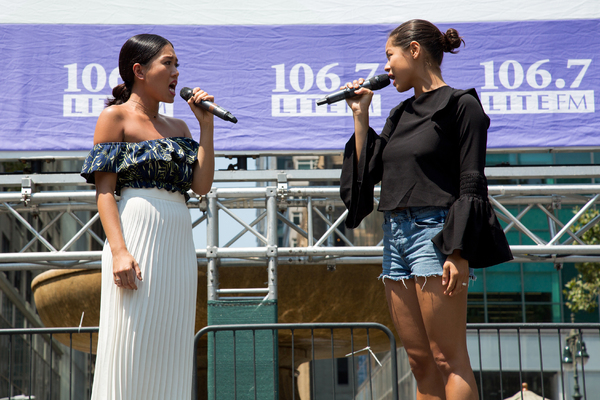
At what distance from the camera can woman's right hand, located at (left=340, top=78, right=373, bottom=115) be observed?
287 centimetres

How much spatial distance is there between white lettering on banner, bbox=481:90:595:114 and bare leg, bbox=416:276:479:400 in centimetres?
388

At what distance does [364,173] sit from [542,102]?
3841 millimetres

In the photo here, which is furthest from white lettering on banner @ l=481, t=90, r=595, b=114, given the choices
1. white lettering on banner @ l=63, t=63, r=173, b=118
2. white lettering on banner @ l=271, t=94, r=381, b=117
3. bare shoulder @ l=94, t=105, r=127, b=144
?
bare shoulder @ l=94, t=105, r=127, b=144

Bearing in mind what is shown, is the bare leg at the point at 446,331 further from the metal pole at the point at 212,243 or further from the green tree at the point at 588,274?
the green tree at the point at 588,274

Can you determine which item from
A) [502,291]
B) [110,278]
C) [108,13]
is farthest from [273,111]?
[502,291]

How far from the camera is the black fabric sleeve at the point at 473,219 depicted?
2.47m

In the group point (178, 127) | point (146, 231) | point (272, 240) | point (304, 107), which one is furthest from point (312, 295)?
point (146, 231)

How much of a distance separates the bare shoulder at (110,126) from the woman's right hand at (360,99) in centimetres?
97

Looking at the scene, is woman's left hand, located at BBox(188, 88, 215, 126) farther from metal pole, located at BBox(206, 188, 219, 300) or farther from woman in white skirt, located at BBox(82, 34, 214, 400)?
metal pole, located at BBox(206, 188, 219, 300)

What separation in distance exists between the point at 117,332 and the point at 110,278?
8.4 inches

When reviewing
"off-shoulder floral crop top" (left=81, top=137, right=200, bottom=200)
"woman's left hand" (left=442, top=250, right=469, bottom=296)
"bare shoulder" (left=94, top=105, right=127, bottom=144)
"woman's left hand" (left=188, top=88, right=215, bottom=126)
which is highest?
"woman's left hand" (left=188, top=88, right=215, bottom=126)

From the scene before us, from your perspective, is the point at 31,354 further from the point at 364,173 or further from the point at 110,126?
the point at 364,173

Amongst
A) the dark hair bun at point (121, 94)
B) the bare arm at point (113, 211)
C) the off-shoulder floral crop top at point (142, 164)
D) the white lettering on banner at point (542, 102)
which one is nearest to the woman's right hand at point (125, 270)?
the bare arm at point (113, 211)

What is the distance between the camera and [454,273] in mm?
2479
